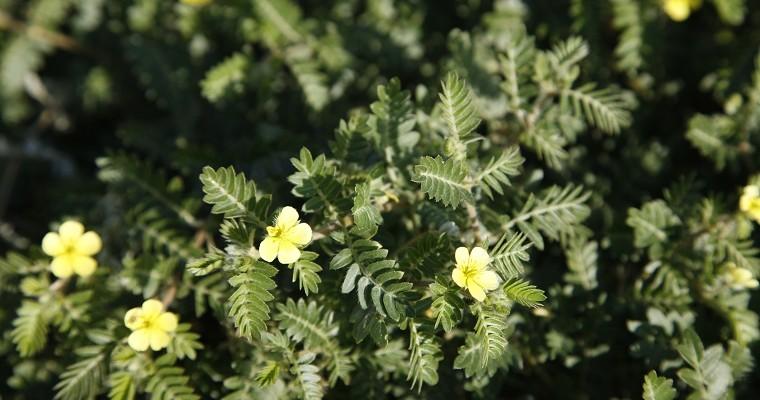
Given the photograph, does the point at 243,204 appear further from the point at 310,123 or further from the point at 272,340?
the point at 310,123

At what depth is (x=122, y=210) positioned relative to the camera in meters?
2.35

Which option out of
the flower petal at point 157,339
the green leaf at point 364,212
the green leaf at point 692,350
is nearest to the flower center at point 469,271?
the green leaf at point 364,212

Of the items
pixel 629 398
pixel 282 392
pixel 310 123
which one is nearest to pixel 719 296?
pixel 629 398

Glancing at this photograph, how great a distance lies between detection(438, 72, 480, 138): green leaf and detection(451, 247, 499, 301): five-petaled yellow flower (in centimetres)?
32

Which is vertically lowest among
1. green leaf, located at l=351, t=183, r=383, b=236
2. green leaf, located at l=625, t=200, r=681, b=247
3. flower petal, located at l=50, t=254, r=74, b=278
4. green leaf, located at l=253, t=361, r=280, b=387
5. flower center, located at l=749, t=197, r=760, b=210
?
flower center, located at l=749, t=197, r=760, b=210

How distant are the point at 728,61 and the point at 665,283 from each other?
1092mm

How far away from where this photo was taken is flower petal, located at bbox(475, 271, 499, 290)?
157 centimetres

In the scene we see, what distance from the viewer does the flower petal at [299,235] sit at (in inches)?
63.4

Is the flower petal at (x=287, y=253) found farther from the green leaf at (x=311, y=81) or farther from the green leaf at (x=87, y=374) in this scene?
the green leaf at (x=311, y=81)

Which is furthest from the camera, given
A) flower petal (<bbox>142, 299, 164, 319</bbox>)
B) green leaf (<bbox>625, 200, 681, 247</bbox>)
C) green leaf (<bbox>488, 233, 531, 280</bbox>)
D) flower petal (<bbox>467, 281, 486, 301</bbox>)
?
green leaf (<bbox>625, 200, 681, 247</bbox>)

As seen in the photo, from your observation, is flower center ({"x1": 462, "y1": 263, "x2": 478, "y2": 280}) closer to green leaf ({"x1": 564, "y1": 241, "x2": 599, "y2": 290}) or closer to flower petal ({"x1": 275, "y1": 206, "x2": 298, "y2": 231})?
flower petal ({"x1": 275, "y1": 206, "x2": 298, "y2": 231})

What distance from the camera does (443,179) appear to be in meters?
1.66

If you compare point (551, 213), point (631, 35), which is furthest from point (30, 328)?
point (631, 35)

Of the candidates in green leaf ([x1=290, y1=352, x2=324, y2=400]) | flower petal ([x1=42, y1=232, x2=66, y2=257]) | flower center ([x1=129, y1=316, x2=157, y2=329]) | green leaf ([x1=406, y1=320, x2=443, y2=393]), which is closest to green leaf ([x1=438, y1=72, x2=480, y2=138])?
green leaf ([x1=406, y1=320, x2=443, y2=393])
